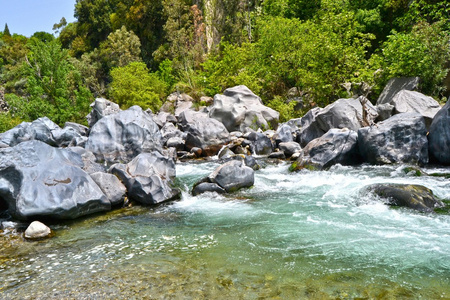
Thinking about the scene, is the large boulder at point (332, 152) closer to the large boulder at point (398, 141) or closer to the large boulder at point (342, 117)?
the large boulder at point (398, 141)

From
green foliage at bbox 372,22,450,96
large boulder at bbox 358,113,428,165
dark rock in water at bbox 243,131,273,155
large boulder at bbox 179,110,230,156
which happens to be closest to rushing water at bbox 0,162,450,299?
large boulder at bbox 358,113,428,165

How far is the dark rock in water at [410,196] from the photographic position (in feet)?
22.5

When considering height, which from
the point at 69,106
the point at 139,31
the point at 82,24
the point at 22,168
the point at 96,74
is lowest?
the point at 22,168

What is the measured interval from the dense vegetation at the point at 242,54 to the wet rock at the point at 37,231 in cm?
1485

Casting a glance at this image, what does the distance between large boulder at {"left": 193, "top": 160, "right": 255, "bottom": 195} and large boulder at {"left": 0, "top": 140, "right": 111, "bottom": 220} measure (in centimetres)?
257

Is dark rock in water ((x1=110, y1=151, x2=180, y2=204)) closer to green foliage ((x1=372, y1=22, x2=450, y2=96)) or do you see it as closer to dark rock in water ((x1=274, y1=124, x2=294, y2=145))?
dark rock in water ((x1=274, y1=124, x2=294, y2=145))

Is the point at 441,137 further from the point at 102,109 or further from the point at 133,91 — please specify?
the point at 133,91

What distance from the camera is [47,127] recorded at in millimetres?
19547

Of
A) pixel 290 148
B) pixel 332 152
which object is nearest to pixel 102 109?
pixel 290 148

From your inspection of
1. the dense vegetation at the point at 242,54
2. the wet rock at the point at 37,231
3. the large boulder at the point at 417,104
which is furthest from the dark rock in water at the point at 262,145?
the wet rock at the point at 37,231

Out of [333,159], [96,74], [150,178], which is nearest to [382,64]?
[333,159]

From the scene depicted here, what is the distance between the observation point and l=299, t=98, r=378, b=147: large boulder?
13148 millimetres

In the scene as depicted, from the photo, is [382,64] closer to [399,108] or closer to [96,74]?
[399,108]

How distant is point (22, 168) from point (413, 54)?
1559 centimetres
